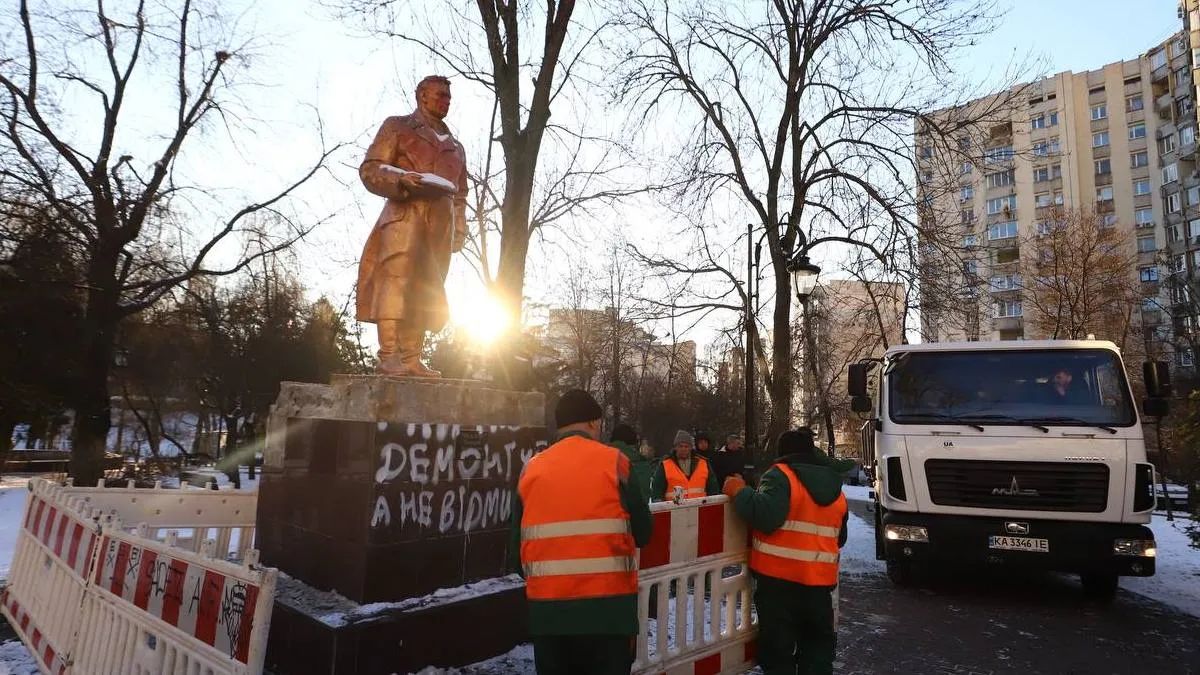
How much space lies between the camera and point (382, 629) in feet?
12.5

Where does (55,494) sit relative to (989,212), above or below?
below

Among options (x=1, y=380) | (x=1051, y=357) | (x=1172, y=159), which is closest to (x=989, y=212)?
(x=1172, y=159)

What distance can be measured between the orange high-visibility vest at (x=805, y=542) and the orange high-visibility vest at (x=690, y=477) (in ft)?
11.9

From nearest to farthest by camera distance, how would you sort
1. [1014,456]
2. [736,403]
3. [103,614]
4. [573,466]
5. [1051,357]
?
[573,466] < [103,614] < [1014,456] < [1051,357] < [736,403]

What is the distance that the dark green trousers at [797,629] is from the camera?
13.2ft

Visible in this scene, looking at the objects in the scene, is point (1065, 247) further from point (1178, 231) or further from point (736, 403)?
point (1178, 231)

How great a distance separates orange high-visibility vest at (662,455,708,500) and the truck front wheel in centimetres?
411

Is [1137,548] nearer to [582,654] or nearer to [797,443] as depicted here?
[797,443]

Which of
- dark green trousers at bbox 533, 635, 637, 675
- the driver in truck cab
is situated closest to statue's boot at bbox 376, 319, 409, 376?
dark green trousers at bbox 533, 635, 637, 675

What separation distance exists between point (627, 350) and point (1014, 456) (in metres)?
24.0

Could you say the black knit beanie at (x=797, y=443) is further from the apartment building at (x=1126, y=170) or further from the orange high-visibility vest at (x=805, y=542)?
the apartment building at (x=1126, y=170)

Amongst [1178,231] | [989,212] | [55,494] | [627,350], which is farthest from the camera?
[989,212]

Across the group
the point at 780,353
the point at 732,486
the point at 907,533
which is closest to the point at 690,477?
the point at 907,533

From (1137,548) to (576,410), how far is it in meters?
6.27
